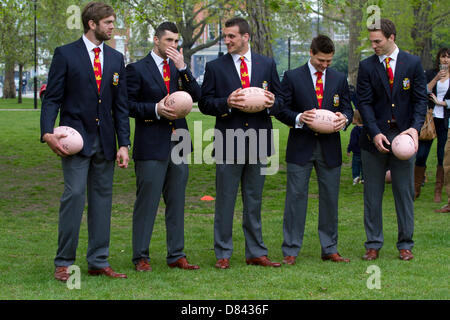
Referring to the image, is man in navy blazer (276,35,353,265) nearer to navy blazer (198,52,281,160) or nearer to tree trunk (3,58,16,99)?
navy blazer (198,52,281,160)

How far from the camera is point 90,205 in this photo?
7.26 metres

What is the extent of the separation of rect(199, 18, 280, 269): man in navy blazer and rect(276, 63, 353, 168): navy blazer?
A: 25 centimetres

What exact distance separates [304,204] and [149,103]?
6.66 ft

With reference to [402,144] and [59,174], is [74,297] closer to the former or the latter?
[402,144]

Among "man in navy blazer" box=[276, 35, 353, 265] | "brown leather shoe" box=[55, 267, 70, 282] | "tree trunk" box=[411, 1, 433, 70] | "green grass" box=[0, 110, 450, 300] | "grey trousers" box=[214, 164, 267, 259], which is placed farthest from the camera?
"tree trunk" box=[411, 1, 433, 70]

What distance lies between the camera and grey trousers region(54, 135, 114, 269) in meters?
6.93

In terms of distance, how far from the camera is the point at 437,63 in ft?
38.2

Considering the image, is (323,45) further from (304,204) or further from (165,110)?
(165,110)

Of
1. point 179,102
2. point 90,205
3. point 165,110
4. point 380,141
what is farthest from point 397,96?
point 90,205

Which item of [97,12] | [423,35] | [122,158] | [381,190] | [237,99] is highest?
[423,35]

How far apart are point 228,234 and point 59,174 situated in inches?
383

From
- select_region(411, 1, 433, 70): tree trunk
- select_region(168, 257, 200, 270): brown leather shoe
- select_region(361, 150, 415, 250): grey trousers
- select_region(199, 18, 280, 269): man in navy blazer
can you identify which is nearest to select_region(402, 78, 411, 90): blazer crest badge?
select_region(361, 150, 415, 250): grey trousers

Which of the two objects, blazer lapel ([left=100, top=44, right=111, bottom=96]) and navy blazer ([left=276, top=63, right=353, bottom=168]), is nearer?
blazer lapel ([left=100, top=44, right=111, bottom=96])

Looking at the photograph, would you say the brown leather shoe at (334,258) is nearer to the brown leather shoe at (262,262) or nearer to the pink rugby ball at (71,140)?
the brown leather shoe at (262,262)
